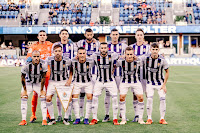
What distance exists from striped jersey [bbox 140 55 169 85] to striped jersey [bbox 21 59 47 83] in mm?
2207

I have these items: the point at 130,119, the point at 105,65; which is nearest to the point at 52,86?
the point at 105,65

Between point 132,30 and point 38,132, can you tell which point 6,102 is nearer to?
point 38,132

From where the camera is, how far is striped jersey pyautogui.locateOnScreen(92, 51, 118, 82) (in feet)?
22.8

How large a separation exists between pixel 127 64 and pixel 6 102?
4800 mm

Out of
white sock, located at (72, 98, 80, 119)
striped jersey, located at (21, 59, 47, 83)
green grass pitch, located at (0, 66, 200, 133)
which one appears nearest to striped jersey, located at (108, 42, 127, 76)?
green grass pitch, located at (0, 66, 200, 133)

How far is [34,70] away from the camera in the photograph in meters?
6.85

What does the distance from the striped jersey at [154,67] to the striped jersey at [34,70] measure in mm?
2207

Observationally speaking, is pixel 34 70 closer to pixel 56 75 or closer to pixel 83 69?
pixel 56 75

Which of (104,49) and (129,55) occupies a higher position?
(104,49)

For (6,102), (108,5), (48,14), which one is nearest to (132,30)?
(108,5)

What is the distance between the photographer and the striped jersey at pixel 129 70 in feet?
22.7

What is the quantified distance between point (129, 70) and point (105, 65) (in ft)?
1.78

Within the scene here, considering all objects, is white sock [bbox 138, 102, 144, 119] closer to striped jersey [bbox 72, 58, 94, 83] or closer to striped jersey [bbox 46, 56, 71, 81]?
striped jersey [bbox 72, 58, 94, 83]

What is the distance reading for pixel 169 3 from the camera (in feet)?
123
